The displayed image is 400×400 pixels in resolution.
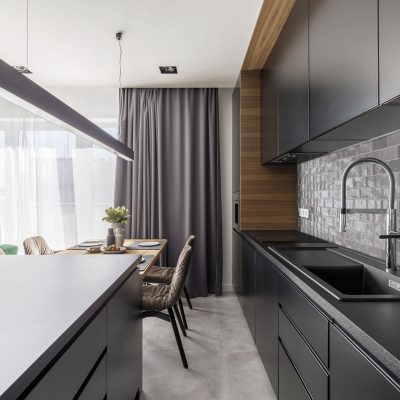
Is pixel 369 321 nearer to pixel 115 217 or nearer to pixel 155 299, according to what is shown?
pixel 155 299

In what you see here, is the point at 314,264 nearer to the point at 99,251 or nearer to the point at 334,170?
the point at 334,170

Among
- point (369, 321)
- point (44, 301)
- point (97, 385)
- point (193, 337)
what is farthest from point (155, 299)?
point (369, 321)

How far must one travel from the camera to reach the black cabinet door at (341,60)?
1.12 meters

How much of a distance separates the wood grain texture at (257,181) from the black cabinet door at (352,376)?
2.25m

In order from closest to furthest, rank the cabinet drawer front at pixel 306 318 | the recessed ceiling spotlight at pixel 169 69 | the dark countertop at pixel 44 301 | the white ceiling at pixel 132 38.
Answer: the dark countertop at pixel 44 301 → the cabinet drawer front at pixel 306 318 → the white ceiling at pixel 132 38 → the recessed ceiling spotlight at pixel 169 69

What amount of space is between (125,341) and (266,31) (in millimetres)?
2346

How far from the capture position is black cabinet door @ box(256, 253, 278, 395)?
5.96ft

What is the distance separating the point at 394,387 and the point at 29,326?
83 cm

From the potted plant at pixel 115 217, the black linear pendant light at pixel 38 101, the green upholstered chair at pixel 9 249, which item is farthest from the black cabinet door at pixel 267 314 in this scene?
the green upholstered chair at pixel 9 249

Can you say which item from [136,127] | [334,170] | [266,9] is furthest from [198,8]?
[136,127]

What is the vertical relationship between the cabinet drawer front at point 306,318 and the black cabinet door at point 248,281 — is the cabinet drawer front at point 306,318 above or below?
above

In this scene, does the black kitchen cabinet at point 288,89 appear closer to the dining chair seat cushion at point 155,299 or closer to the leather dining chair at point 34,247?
the dining chair seat cushion at point 155,299

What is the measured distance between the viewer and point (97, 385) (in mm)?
1099

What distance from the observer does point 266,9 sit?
2.24m
